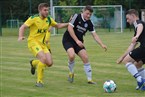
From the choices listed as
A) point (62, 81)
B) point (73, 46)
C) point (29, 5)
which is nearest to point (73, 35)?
point (73, 46)

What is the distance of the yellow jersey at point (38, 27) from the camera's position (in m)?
11.0

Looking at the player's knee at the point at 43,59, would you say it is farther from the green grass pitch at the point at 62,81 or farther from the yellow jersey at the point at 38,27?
the green grass pitch at the point at 62,81

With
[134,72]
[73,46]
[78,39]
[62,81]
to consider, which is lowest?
[62,81]

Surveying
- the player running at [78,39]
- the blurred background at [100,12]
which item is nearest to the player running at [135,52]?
the player running at [78,39]

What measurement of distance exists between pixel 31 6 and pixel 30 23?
33.5 metres

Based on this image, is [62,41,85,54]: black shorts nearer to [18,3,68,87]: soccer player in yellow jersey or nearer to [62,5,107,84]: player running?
[62,5,107,84]: player running

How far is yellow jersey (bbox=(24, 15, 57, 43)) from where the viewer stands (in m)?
11.0

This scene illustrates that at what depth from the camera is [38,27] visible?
36.1 ft

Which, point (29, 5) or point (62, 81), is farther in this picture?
point (29, 5)

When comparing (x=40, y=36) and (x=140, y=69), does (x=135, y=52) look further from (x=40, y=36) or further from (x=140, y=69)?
(x=40, y=36)

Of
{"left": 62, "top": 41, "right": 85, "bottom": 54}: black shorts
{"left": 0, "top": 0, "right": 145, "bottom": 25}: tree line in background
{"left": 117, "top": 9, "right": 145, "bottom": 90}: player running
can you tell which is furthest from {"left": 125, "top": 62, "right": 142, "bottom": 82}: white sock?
{"left": 0, "top": 0, "right": 145, "bottom": 25}: tree line in background

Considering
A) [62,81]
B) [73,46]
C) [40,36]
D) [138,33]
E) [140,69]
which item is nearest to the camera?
[138,33]

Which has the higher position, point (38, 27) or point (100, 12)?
point (38, 27)

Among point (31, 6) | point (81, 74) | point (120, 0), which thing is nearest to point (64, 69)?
point (81, 74)
